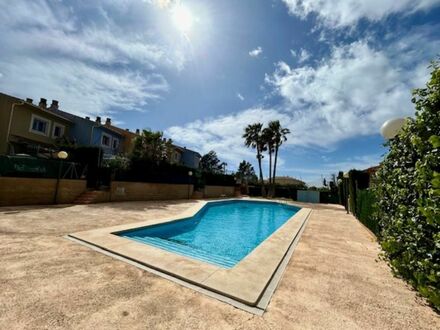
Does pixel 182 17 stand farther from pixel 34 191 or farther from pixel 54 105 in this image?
pixel 54 105

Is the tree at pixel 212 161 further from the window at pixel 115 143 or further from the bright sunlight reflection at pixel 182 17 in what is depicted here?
the bright sunlight reflection at pixel 182 17

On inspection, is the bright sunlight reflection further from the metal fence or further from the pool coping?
the metal fence

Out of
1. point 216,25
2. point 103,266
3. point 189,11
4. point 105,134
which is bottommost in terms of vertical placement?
point 103,266

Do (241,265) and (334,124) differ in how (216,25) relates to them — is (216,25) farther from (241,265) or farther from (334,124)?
(334,124)

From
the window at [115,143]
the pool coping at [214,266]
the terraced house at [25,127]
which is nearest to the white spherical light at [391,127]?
the pool coping at [214,266]

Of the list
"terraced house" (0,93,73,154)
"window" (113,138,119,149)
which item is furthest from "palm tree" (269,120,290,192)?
"terraced house" (0,93,73,154)

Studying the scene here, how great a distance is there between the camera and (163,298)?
306 centimetres

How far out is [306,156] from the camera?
3856 cm

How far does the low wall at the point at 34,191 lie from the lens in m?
10.4

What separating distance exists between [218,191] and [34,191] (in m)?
19.6

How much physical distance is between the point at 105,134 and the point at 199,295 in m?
23.4

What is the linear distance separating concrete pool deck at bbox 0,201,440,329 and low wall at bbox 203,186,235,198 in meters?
21.2

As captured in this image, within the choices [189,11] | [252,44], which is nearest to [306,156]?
[252,44]

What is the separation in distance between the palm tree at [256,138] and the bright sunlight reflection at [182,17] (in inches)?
1051
